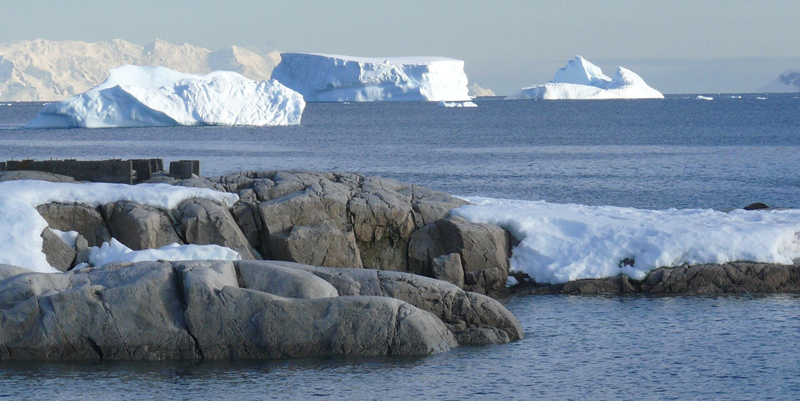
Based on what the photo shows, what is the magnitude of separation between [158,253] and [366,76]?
11365cm

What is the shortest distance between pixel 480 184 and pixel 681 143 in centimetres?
3182

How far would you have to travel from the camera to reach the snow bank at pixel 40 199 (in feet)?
61.1

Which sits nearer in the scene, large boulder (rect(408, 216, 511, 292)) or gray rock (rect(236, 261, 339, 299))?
gray rock (rect(236, 261, 339, 299))

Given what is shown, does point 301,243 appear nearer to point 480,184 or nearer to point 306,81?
point 480,184

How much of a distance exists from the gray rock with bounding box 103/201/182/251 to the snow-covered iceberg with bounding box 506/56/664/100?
146 meters

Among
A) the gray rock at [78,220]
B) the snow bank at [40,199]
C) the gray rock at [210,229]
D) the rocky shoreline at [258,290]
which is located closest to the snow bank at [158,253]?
the rocky shoreline at [258,290]

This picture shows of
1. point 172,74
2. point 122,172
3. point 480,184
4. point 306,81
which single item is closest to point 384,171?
point 480,184

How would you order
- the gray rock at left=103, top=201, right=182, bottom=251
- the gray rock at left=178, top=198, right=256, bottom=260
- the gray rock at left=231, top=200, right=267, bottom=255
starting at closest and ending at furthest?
the gray rock at left=103, top=201, right=182, bottom=251, the gray rock at left=178, top=198, right=256, bottom=260, the gray rock at left=231, top=200, right=267, bottom=255

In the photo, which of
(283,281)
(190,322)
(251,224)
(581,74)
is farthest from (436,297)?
(581,74)

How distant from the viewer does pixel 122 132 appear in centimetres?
7556

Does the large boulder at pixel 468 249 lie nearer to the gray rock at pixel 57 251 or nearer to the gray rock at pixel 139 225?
the gray rock at pixel 139 225

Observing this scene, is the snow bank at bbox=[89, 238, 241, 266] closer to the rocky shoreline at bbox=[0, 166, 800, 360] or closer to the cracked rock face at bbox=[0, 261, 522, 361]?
the rocky shoreline at bbox=[0, 166, 800, 360]

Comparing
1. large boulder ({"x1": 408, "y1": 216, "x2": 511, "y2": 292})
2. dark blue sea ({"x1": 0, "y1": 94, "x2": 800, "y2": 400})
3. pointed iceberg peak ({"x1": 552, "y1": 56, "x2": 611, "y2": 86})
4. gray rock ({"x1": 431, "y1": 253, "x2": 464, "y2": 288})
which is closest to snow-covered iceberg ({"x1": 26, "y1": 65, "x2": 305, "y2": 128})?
dark blue sea ({"x1": 0, "y1": 94, "x2": 800, "y2": 400})

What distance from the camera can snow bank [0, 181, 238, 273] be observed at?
18609mm
